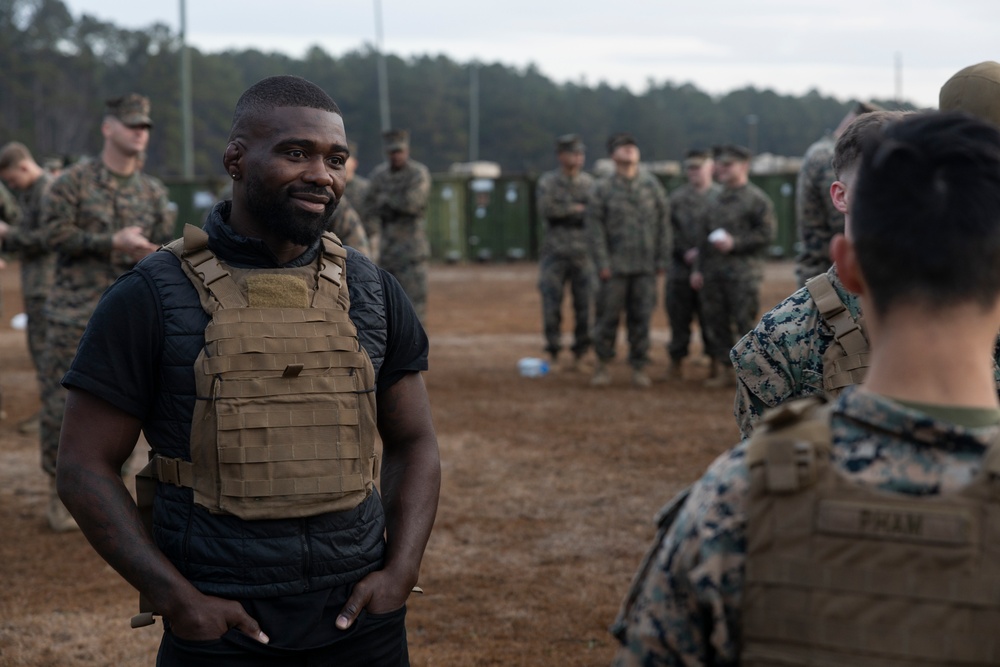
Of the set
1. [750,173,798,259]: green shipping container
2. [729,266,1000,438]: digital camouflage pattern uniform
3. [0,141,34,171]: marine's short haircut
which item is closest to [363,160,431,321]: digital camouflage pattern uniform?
[0,141,34,171]: marine's short haircut

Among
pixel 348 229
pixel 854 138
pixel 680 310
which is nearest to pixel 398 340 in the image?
pixel 854 138

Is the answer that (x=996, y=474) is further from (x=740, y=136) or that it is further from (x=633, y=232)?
(x=740, y=136)

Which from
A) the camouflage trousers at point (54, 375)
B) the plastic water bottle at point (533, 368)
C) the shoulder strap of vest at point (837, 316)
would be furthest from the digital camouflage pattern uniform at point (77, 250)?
the plastic water bottle at point (533, 368)

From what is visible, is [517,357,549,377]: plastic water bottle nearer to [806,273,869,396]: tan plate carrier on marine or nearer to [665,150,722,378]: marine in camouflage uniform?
[665,150,722,378]: marine in camouflage uniform

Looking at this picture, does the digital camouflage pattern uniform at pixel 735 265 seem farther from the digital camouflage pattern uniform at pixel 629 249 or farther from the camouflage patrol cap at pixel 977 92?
the camouflage patrol cap at pixel 977 92

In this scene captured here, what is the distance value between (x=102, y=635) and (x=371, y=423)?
3.06 meters

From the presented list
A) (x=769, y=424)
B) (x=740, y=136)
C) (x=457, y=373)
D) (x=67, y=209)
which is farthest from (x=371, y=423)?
(x=740, y=136)

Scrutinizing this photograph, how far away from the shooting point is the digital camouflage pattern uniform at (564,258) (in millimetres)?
12852

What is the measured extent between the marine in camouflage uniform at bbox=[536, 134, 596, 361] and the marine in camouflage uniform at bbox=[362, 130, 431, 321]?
137 centimetres

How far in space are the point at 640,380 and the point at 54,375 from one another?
22.1ft

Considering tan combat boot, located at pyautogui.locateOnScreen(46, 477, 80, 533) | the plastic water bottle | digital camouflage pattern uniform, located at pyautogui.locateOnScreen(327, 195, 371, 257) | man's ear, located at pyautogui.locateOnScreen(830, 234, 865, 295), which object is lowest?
the plastic water bottle

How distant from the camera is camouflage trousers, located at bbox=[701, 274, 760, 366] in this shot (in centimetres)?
1134

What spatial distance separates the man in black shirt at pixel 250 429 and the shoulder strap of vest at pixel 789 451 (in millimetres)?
1307

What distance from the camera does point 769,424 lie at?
62.4 inches
